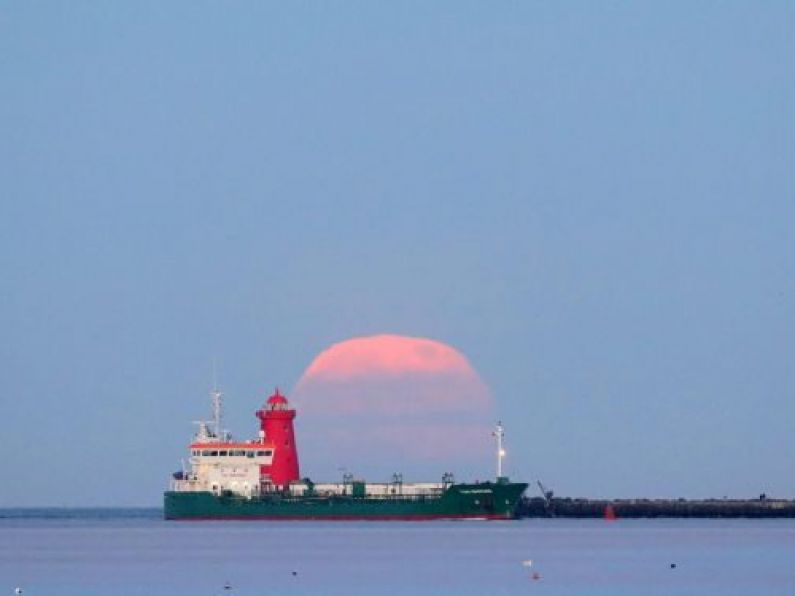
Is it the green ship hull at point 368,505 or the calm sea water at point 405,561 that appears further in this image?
the green ship hull at point 368,505

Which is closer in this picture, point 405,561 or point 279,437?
point 405,561

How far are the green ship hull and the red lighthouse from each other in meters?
1.45

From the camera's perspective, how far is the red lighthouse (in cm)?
13350

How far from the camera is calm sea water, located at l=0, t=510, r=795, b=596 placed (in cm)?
7344

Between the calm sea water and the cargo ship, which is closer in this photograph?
the calm sea water

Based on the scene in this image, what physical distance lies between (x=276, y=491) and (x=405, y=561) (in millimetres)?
44172

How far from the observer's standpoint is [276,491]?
134 m

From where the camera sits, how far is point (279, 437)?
13375cm

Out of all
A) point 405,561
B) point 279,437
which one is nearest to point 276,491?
point 279,437

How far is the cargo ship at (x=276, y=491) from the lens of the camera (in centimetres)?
13250

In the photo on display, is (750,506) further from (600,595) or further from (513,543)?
(600,595)

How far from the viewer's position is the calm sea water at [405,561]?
241ft

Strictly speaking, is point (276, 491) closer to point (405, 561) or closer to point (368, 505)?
point (368, 505)

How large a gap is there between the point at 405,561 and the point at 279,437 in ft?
143
